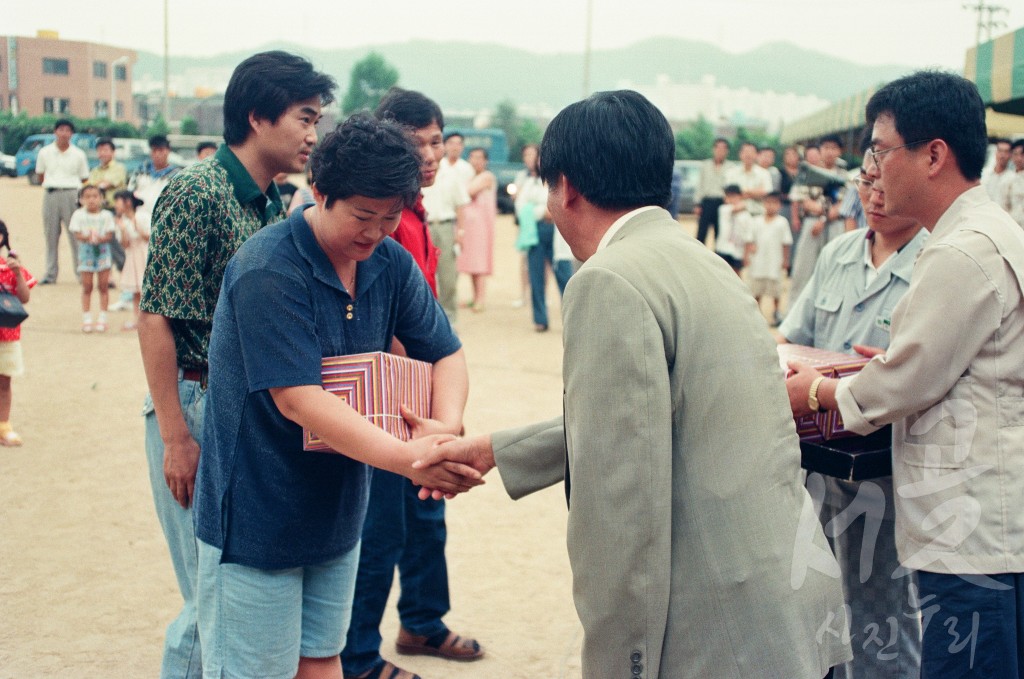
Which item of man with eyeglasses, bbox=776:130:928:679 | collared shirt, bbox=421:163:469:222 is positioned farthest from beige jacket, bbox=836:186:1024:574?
collared shirt, bbox=421:163:469:222

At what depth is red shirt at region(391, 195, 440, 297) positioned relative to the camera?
3717 millimetres

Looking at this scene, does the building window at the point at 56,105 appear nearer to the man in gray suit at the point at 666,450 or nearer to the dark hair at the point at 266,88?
the dark hair at the point at 266,88

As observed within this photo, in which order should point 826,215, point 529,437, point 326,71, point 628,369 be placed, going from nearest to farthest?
1. point 628,369
2. point 529,437
3. point 326,71
4. point 826,215

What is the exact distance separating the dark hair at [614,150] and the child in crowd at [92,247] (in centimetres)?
966

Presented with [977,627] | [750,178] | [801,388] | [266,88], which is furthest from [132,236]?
[977,627]

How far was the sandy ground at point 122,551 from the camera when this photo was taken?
4.02 meters

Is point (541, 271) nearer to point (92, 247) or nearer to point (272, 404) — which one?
point (92, 247)

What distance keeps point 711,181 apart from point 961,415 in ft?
37.3

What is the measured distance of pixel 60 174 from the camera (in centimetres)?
1291

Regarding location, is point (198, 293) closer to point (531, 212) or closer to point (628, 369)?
point (628, 369)

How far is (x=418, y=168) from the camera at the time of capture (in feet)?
8.16

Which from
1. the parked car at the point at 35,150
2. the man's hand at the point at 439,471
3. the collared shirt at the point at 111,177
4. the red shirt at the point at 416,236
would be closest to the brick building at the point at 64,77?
the parked car at the point at 35,150

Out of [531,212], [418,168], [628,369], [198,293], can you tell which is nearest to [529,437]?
[628,369]

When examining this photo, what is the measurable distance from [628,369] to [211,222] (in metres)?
1.46
